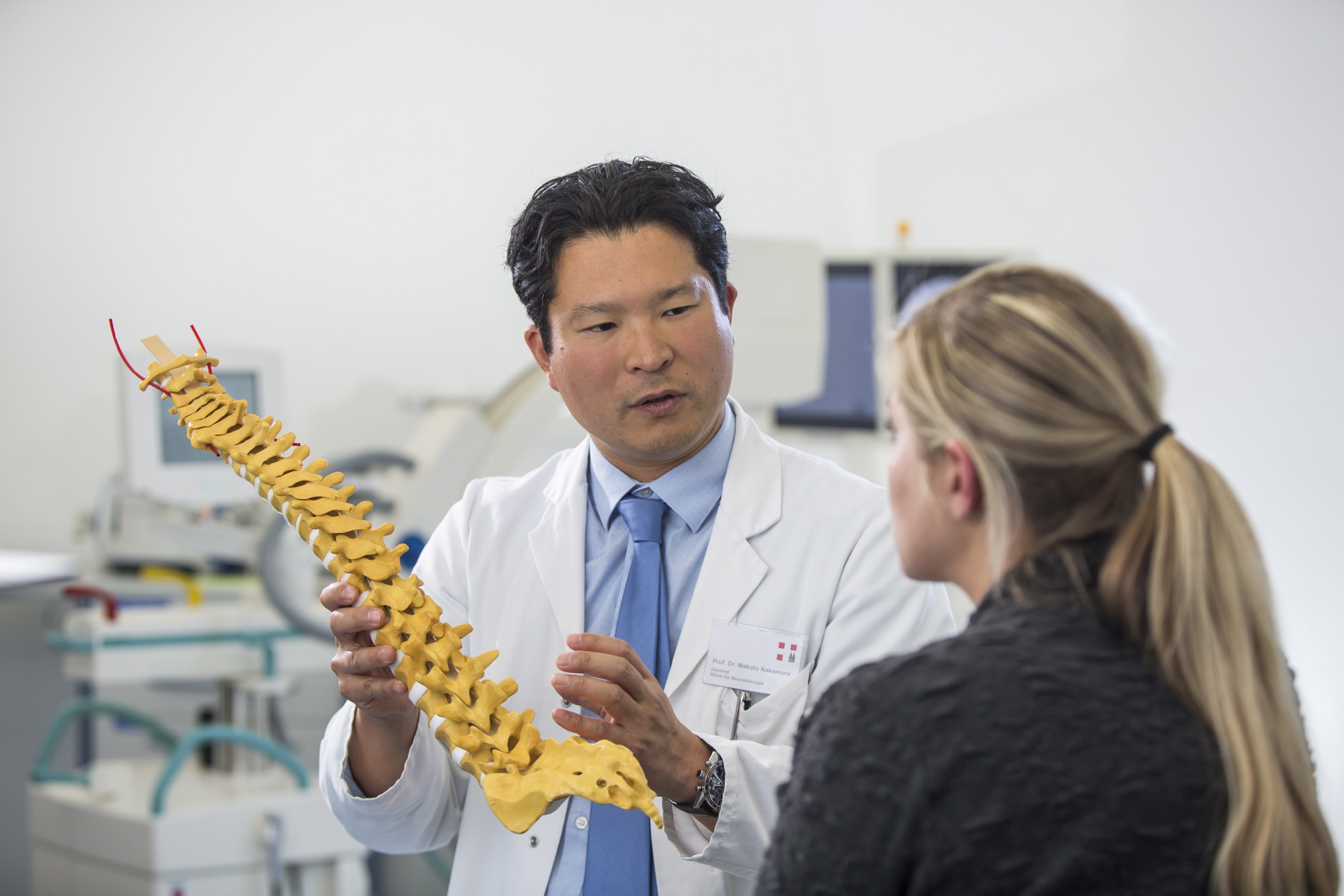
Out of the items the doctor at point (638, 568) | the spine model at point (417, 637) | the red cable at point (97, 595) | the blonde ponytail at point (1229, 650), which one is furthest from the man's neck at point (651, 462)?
the red cable at point (97, 595)

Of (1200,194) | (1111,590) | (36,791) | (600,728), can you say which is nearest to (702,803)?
(600,728)

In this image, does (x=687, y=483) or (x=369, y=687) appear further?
(x=687, y=483)

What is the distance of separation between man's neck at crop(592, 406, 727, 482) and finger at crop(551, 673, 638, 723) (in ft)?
1.34

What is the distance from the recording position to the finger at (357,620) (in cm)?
98

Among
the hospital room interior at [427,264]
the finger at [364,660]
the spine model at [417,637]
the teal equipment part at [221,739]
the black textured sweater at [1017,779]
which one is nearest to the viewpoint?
the black textured sweater at [1017,779]

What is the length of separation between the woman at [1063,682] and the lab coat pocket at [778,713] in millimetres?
391

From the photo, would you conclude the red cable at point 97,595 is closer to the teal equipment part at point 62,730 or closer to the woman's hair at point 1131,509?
the teal equipment part at point 62,730

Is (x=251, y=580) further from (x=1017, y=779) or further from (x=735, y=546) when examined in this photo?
(x=1017, y=779)

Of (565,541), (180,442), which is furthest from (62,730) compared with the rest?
(565,541)

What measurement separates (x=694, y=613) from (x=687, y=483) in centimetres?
17

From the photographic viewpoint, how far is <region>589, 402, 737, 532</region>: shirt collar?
1263mm

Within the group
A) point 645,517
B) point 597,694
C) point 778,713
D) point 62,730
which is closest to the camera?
point 597,694

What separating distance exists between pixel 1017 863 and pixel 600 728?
40 centimetres

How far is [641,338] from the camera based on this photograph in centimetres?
115
